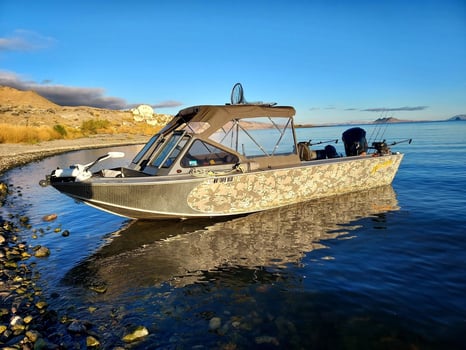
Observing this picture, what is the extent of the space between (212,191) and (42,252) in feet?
13.4

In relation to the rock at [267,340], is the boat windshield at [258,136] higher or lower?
higher

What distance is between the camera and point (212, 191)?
7.90 m

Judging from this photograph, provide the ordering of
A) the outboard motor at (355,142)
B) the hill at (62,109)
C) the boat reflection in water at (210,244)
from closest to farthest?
the boat reflection in water at (210,244) < the outboard motor at (355,142) < the hill at (62,109)

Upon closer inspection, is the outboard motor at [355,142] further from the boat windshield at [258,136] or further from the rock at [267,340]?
the rock at [267,340]

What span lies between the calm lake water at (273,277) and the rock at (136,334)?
0.35 feet

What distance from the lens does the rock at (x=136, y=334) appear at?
12.9 feet

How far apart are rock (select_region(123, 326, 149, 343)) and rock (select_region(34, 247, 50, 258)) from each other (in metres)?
3.97

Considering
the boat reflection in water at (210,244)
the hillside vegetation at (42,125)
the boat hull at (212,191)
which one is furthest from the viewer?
the hillside vegetation at (42,125)

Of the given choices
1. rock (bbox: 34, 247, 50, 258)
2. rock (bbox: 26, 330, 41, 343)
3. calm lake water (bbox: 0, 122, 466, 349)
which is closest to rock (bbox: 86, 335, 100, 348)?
calm lake water (bbox: 0, 122, 466, 349)

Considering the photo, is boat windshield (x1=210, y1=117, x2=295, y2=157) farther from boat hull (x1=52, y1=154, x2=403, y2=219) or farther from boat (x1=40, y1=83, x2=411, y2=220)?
boat hull (x1=52, y1=154, x2=403, y2=219)

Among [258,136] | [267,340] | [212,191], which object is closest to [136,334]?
[267,340]

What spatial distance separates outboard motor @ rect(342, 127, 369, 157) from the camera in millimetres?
11797

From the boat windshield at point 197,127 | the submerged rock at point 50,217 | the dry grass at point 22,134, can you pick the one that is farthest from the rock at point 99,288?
the dry grass at point 22,134

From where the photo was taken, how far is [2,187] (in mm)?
13625
